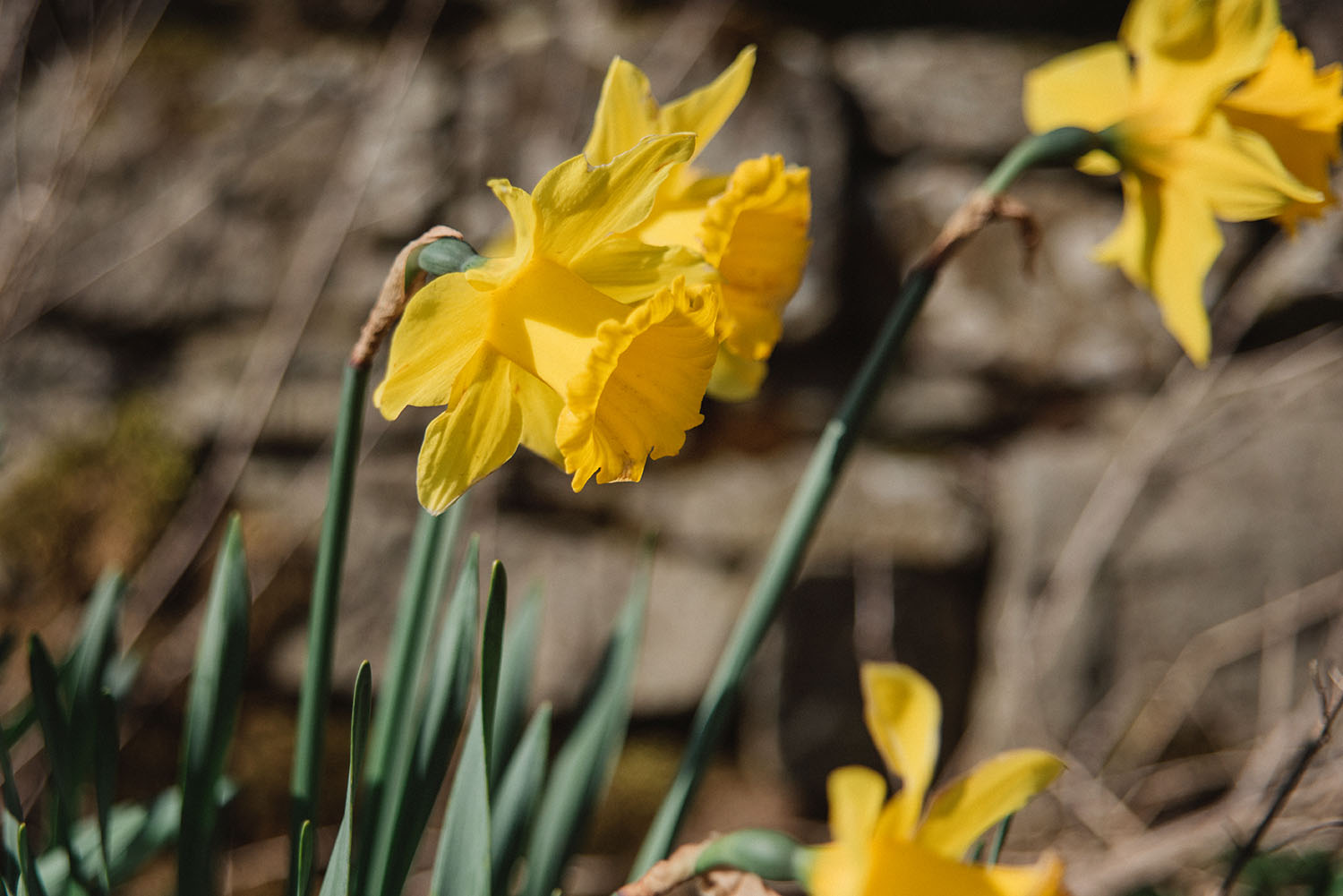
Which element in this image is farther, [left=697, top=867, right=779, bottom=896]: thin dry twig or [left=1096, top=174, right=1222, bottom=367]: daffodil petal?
[left=1096, top=174, right=1222, bottom=367]: daffodil petal

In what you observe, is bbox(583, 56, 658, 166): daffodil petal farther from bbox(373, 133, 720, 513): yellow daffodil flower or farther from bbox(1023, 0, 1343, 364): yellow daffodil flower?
bbox(1023, 0, 1343, 364): yellow daffodil flower

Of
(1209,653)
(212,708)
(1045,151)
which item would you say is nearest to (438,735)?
(212,708)

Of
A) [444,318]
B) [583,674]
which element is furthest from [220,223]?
[444,318]

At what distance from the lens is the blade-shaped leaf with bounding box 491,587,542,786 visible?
2.14ft

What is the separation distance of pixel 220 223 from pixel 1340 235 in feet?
6.25

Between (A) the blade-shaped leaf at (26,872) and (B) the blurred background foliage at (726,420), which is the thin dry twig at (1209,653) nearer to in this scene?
(B) the blurred background foliage at (726,420)

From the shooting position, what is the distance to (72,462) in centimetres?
139

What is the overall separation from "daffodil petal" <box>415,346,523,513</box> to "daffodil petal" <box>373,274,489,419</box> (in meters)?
0.01

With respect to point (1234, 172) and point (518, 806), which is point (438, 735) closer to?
point (518, 806)

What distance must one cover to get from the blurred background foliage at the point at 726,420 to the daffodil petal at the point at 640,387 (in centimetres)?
101

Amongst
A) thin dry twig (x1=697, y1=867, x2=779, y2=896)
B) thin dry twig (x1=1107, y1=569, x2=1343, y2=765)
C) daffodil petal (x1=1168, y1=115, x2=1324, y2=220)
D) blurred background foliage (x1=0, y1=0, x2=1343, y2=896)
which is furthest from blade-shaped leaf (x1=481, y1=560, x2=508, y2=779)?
thin dry twig (x1=1107, y1=569, x2=1343, y2=765)

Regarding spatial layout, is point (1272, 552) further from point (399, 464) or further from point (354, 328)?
point (354, 328)

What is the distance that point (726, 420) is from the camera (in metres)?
1.54

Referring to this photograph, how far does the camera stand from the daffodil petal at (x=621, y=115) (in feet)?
1.53
